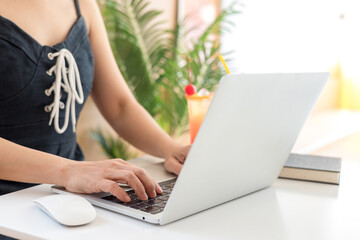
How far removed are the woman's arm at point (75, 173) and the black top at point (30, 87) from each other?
23cm

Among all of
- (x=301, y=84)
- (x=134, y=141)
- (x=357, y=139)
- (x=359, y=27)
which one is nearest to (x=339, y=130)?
(x=357, y=139)

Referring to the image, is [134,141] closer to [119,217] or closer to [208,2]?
[119,217]

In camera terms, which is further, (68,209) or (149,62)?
(149,62)

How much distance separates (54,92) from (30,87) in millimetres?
63

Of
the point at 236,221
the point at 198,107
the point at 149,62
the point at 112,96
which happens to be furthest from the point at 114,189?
the point at 149,62

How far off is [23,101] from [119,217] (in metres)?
0.56

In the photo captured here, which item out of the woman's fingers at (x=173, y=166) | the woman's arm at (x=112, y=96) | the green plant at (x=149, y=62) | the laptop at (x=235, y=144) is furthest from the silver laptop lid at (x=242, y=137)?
the green plant at (x=149, y=62)

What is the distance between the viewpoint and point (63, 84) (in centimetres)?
128

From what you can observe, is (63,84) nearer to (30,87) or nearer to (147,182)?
(30,87)

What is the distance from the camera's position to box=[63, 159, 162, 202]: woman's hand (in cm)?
88

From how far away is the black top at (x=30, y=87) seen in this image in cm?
121

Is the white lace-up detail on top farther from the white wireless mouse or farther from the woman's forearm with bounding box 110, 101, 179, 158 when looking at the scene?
the white wireless mouse

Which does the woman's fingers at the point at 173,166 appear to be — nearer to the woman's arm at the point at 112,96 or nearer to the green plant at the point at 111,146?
the woman's arm at the point at 112,96

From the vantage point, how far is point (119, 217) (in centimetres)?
82
